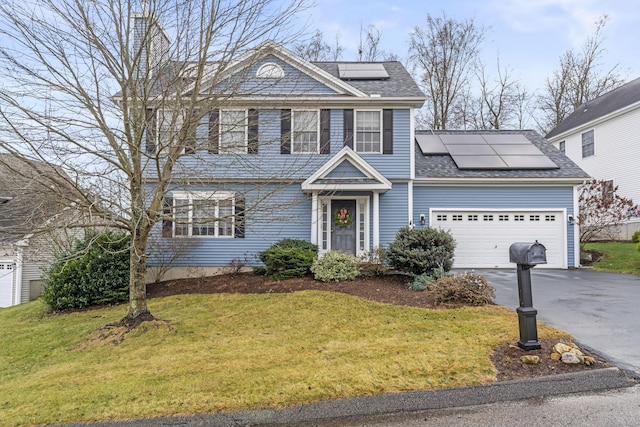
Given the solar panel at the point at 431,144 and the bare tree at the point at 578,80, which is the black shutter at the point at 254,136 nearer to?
the solar panel at the point at 431,144

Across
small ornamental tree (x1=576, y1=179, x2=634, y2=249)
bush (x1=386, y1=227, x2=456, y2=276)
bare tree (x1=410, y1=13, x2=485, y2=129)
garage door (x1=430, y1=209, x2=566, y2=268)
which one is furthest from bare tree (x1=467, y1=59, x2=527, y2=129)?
bush (x1=386, y1=227, x2=456, y2=276)

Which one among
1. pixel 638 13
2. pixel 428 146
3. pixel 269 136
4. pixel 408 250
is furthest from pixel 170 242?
pixel 638 13

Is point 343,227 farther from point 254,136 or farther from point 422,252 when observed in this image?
point 254,136

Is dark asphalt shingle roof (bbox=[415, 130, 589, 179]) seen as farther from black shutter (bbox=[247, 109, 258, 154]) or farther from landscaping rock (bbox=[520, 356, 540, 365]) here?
landscaping rock (bbox=[520, 356, 540, 365])

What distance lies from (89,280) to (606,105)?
23.9 metres

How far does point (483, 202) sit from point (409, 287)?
5.23 m

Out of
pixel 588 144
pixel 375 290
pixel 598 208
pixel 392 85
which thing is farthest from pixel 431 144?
pixel 588 144

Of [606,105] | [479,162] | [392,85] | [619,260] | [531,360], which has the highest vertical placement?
[606,105]

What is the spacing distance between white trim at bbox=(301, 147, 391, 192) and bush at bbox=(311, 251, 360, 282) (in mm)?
2033

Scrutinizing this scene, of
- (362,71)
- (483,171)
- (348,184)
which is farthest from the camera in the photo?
(362,71)

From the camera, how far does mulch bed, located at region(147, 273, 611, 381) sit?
3.87m

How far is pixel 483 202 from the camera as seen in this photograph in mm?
11758

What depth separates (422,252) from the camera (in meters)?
8.57

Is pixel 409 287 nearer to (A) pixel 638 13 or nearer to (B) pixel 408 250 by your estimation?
(B) pixel 408 250
